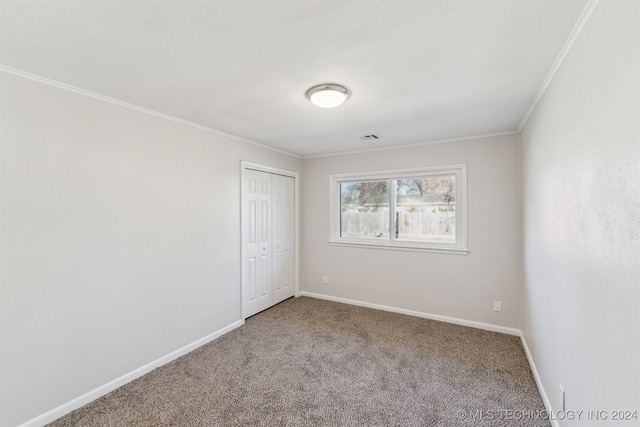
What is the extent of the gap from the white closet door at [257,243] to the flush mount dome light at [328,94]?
5.90 ft

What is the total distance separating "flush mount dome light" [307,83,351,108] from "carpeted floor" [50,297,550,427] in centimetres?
225

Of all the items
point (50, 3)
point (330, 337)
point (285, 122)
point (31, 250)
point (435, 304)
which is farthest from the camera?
point (435, 304)

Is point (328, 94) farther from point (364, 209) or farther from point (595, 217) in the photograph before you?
point (364, 209)

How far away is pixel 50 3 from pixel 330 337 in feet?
10.7

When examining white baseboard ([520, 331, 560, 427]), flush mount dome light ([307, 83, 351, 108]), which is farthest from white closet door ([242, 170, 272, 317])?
white baseboard ([520, 331, 560, 427])

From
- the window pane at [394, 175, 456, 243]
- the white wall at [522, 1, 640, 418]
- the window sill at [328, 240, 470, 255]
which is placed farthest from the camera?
the window pane at [394, 175, 456, 243]

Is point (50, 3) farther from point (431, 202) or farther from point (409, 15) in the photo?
point (431, 202)

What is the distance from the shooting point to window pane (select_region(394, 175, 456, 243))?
3543 millimetres

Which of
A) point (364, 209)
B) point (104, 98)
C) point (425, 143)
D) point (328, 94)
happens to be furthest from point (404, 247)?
point (104, 98)

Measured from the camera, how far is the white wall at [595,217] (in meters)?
0.94

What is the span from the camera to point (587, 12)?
1207mm

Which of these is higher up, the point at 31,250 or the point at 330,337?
the point at 31,250

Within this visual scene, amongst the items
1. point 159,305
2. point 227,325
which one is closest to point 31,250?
point 159,305

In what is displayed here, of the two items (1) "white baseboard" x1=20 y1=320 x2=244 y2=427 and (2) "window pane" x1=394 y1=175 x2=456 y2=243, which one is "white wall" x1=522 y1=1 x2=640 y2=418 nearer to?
(2) "window pane" x1=394 y1=175 x2=456 y2=243
